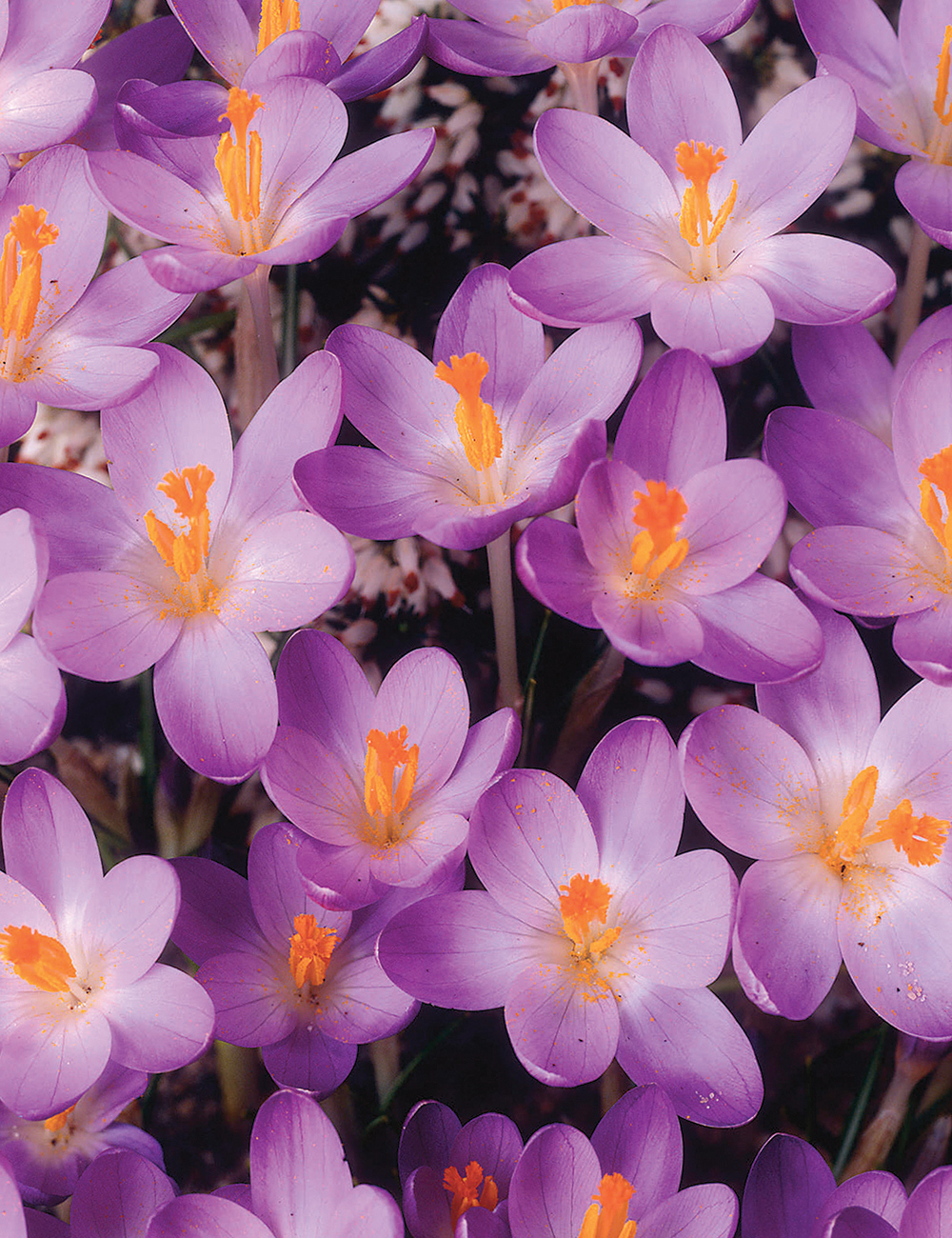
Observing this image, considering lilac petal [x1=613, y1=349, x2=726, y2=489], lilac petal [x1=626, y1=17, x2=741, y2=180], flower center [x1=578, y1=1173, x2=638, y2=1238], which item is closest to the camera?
flower center [x1=578, y1=1173, x2=638, y2=1238]

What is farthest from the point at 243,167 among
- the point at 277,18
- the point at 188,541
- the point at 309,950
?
the point at 309,950

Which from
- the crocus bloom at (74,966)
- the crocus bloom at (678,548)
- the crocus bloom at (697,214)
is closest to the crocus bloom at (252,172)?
the crocus bloom at (697,214)

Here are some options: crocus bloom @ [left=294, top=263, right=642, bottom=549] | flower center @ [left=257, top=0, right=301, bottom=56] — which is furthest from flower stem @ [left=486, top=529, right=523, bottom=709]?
flower center @ [left=257, top=0, right=301, bottom=56]

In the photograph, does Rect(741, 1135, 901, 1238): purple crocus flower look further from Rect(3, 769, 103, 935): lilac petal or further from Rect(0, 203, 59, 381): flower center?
Rect(0, 203, 59, 381): flower center

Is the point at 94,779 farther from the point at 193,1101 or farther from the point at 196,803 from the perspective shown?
the point at 193,1101

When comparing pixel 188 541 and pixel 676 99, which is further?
pixel 676 99

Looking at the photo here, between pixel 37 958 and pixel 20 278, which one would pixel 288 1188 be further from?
pixel 20 278

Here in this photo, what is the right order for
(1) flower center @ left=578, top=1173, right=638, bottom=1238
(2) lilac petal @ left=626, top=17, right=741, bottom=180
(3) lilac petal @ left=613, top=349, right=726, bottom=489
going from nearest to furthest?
(1) flower center @ left=578, top=1173, right=638, bottom=1238, (3) lilac petal @ left=613, top=349, right=726, bottom=489, (2) lilac petal @ left=626, top=17, right=741, bottom=180
